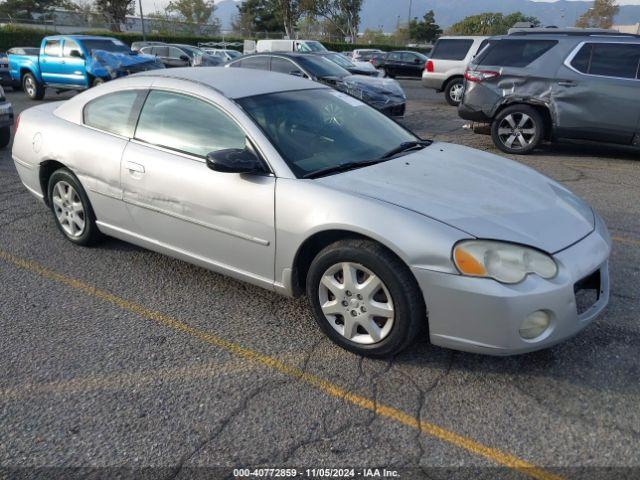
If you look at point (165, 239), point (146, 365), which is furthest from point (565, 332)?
point (165, 239)

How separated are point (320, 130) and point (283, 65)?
8.11m

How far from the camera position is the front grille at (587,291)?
270 cm

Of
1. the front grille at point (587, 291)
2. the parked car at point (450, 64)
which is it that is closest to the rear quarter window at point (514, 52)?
the parked car at point (450, 64)

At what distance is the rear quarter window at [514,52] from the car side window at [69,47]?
35.4 ft

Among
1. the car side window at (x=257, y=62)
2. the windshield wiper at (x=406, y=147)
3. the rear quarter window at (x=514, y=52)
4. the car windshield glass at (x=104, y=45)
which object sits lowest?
the windshield wiper at (x=406, y=147)

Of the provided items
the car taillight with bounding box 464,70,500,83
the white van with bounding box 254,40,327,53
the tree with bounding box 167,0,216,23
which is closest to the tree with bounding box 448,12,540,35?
the tree with bounding box 167,0,216,23

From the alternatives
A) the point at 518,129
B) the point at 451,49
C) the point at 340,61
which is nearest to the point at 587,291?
the point at 518,129

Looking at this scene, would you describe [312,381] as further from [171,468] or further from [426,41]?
[426,41]

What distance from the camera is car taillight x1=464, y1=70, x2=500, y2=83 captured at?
814 centimetres

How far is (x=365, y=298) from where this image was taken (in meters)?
2.84

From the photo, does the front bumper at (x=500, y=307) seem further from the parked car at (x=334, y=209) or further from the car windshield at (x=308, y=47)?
the car windshield at (x=308, y=47)

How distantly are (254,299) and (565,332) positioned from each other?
194cm

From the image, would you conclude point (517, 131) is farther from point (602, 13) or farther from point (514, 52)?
point (602, 13)

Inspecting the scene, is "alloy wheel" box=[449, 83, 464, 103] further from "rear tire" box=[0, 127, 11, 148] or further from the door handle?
the door handle
